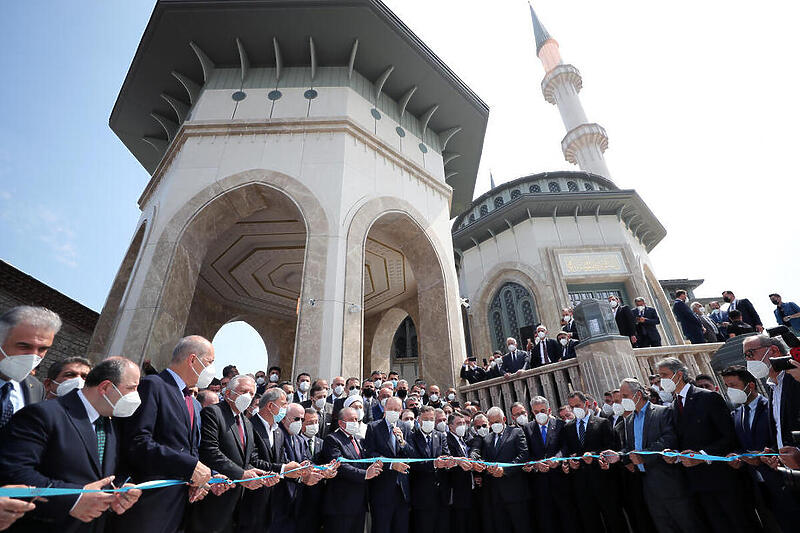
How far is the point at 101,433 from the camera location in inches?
83.9

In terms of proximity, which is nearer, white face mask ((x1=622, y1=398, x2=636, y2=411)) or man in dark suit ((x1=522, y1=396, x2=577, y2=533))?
white face mask ((x1=622, y1=398, x2=636, y2=411))

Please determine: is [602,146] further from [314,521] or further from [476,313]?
[314,521]

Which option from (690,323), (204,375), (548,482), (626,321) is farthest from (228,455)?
(690,323)

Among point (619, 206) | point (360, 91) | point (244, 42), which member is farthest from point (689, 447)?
point (619, 206)

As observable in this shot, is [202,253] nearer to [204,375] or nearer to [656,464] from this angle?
[204,375]

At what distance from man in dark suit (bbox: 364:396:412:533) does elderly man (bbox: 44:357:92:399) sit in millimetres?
2577

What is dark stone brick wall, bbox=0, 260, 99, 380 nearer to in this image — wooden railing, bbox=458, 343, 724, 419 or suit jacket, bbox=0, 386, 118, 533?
suit jacket, bbox=0, 386, 118, 533

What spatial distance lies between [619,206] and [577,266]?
3.95 m

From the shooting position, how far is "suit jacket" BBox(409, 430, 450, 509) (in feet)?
13.1

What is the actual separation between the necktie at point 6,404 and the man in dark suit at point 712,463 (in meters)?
4.65

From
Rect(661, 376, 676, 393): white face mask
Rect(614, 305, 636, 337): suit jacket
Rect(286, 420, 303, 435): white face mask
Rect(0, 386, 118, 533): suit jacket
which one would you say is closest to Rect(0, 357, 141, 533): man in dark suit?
Rect(0, 386, 118, 533): suit jacket

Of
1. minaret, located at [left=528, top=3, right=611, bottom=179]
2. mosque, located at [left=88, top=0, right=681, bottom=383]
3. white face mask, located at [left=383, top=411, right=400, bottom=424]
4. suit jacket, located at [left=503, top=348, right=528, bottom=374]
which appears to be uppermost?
minaret, located at [left=528, top=3, right=611, bottom=179]

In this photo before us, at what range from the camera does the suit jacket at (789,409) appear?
2.74 m

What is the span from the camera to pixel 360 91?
11.6 m
